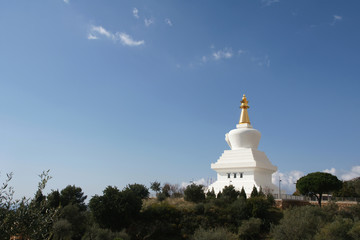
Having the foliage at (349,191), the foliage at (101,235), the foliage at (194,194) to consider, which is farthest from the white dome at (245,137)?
the foliage at (101,235)

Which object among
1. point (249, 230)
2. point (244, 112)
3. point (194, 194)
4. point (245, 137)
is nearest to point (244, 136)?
point (245, 137)

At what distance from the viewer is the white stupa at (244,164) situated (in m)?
43.0

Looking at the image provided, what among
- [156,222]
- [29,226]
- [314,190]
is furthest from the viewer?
[314,190]

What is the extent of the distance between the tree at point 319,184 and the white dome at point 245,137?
8.68m

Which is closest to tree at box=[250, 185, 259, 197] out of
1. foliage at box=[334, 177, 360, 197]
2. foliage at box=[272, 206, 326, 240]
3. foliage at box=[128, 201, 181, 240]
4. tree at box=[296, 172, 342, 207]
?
tree at box=[296, 172, 342, 207]

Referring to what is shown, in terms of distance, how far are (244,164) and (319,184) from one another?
357 inches

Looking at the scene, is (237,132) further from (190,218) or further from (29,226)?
(29,226)

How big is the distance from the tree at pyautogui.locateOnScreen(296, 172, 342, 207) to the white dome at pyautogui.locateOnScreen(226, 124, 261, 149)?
8.68 metres

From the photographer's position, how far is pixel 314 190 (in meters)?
38.4

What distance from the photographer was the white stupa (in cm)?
4297

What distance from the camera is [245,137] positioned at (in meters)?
46.5

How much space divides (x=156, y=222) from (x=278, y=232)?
36.7 ft

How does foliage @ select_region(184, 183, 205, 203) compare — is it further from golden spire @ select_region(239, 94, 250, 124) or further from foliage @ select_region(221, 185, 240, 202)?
golden spire @ select_region(239, 94, 250, 124)

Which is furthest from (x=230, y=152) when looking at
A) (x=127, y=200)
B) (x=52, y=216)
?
(x=52, y=216)
